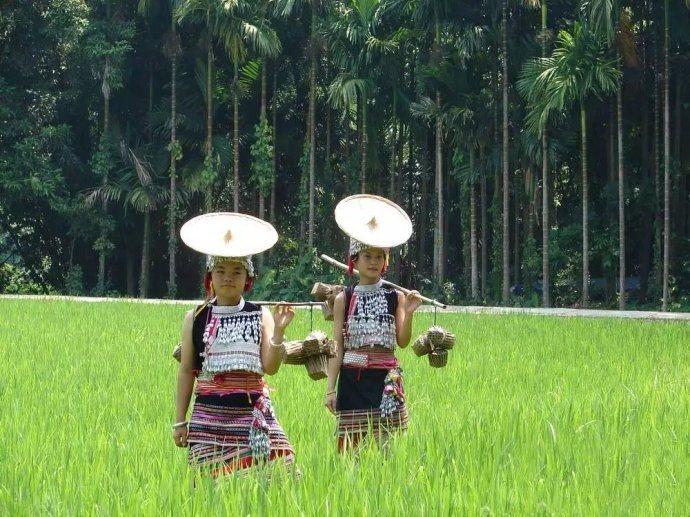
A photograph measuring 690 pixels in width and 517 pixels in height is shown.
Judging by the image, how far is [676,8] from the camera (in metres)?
22.1

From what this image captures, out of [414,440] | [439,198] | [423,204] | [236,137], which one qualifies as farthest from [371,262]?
[423,204]

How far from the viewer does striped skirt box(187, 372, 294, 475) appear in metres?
3.77

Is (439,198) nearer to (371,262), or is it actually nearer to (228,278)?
(371,262)

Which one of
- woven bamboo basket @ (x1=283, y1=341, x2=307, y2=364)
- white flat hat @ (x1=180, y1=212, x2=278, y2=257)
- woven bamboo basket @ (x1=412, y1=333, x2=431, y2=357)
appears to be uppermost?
white flat hat @ (x1=180, y1=212, x2=278, y2=257)

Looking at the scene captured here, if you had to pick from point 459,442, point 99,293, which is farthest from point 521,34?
point 459,442

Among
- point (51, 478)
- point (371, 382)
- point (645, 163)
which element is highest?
point (645, 163)

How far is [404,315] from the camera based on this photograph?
15.6 feet

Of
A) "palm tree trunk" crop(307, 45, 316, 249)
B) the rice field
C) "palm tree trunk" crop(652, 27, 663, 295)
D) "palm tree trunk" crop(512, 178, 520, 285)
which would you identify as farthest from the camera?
"palm tree trunk" crop(307, 45, 316, 249)

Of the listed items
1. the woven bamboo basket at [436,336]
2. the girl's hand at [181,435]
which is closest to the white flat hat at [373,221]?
the woven bamboo basket at [436,336]

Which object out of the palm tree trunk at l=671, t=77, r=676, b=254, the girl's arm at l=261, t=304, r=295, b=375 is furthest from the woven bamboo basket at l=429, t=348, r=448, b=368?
the palm tree trunk at l=671, t=77, r=676, b=254

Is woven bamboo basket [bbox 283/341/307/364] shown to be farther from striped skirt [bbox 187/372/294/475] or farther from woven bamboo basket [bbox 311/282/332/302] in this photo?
woven bamboo basket [bbox 311/282/332/302]

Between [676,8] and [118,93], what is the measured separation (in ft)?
46.4

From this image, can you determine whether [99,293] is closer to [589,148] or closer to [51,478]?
[589,148]

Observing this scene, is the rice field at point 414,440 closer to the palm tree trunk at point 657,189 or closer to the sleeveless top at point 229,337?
the sleeveless top at point 229,337
